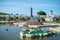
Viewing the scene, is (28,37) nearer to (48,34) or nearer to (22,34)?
(22,34)

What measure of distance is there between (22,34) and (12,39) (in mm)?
2656

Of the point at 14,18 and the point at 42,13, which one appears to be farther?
the point at 42,13

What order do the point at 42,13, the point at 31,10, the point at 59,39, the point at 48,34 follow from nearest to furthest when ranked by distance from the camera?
the point at 59,39
the point at 48,34
the point at 31,10
the point at 42,13

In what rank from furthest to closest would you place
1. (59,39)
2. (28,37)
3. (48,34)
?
(48,34), (28,37), (59,39)

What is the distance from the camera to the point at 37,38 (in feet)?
76.6

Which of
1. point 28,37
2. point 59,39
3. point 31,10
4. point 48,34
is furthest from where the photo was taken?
point 31,10

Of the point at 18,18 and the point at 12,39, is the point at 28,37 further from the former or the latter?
the point at 18,18

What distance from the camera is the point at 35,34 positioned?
24609mm

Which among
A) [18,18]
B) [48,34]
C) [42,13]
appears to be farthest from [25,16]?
[48,34]

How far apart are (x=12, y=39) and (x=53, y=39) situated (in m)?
4.12

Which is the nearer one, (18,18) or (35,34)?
(35,34)

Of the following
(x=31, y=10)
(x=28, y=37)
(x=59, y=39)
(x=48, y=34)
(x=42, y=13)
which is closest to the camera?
(x=59, y=39)

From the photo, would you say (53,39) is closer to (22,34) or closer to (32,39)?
(32,39)

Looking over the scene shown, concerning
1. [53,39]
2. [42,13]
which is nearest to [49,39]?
[53,39]
